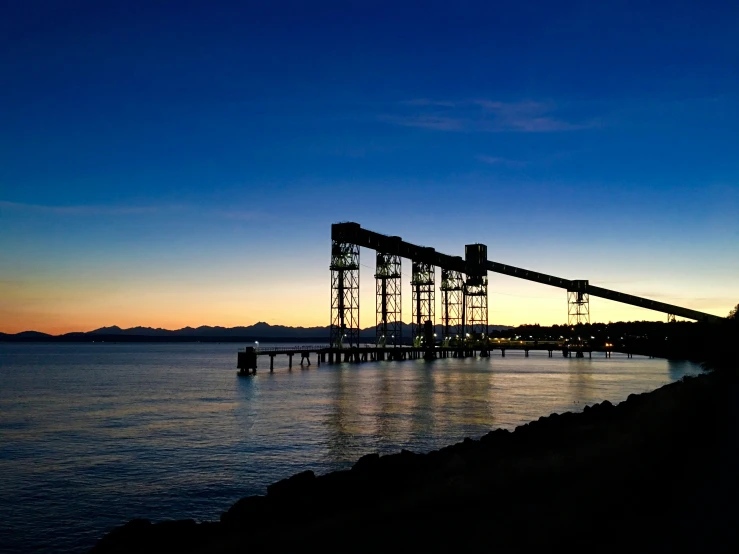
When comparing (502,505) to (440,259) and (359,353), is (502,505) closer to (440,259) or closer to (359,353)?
(359,353)

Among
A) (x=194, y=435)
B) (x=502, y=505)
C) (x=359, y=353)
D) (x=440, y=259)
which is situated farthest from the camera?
(x=440, y=259)

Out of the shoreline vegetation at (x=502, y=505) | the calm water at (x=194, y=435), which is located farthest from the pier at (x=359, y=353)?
the shoreline vegetation at (x=502, y=505)

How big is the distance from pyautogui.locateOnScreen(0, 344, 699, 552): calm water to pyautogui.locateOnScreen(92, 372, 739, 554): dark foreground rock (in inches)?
183

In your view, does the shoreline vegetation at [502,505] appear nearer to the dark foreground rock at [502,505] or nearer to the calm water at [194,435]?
the dark foreground rock at [502,505]

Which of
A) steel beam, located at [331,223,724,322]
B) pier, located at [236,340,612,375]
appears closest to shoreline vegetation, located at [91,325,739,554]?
pier, located at [236,340,612,375]

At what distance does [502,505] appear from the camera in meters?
11.0

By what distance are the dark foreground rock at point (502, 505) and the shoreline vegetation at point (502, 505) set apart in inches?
1.0

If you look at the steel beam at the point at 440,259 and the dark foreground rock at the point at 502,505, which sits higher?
the steel beam at the point at 440,259

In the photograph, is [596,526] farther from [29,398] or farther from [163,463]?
[29,398]

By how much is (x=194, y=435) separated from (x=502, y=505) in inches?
857

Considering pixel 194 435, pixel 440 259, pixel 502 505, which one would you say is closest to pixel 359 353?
pixel 440 259

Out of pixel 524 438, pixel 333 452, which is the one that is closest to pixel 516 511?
pixel 524 438

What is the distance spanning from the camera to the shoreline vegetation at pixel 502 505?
9141 millimetres

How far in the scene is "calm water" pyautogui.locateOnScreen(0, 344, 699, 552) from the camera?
17281mm
